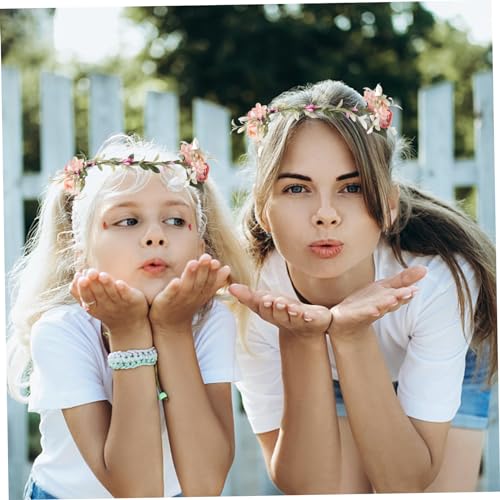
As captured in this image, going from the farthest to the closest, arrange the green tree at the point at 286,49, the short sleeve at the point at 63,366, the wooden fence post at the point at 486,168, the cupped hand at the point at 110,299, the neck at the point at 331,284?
the green tree at the point at 286,49
the wooden fence post at the point at 486,168
the neck at the point at 331,284
the short sleeve at the point at 63,366
the cupped hand at the point at 110,299

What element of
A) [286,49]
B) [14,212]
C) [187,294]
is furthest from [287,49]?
[187,294]

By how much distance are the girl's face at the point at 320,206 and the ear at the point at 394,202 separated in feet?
0.24

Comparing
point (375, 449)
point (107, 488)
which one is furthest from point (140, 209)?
point (375, 449)

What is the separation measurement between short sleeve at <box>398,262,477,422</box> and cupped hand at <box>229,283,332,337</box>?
1.00ft

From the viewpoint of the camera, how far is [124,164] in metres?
1.84

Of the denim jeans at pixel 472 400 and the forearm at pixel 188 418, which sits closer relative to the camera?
the forearm at pixel 188 418

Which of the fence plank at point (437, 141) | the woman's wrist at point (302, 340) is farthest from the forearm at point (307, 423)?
the fence plank at point (437, 141)

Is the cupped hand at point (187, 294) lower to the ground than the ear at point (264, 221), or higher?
lower

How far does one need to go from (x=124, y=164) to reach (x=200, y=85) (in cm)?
336

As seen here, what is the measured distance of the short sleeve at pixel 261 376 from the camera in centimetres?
206

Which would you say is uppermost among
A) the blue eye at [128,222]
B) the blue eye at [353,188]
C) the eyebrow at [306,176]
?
the eyebrow at [306,176]

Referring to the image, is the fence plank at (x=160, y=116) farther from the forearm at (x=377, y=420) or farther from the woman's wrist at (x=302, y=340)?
the forearm at (x=377, y=420)

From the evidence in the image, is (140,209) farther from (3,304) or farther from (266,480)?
(266,480)

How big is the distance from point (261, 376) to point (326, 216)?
54 cm
